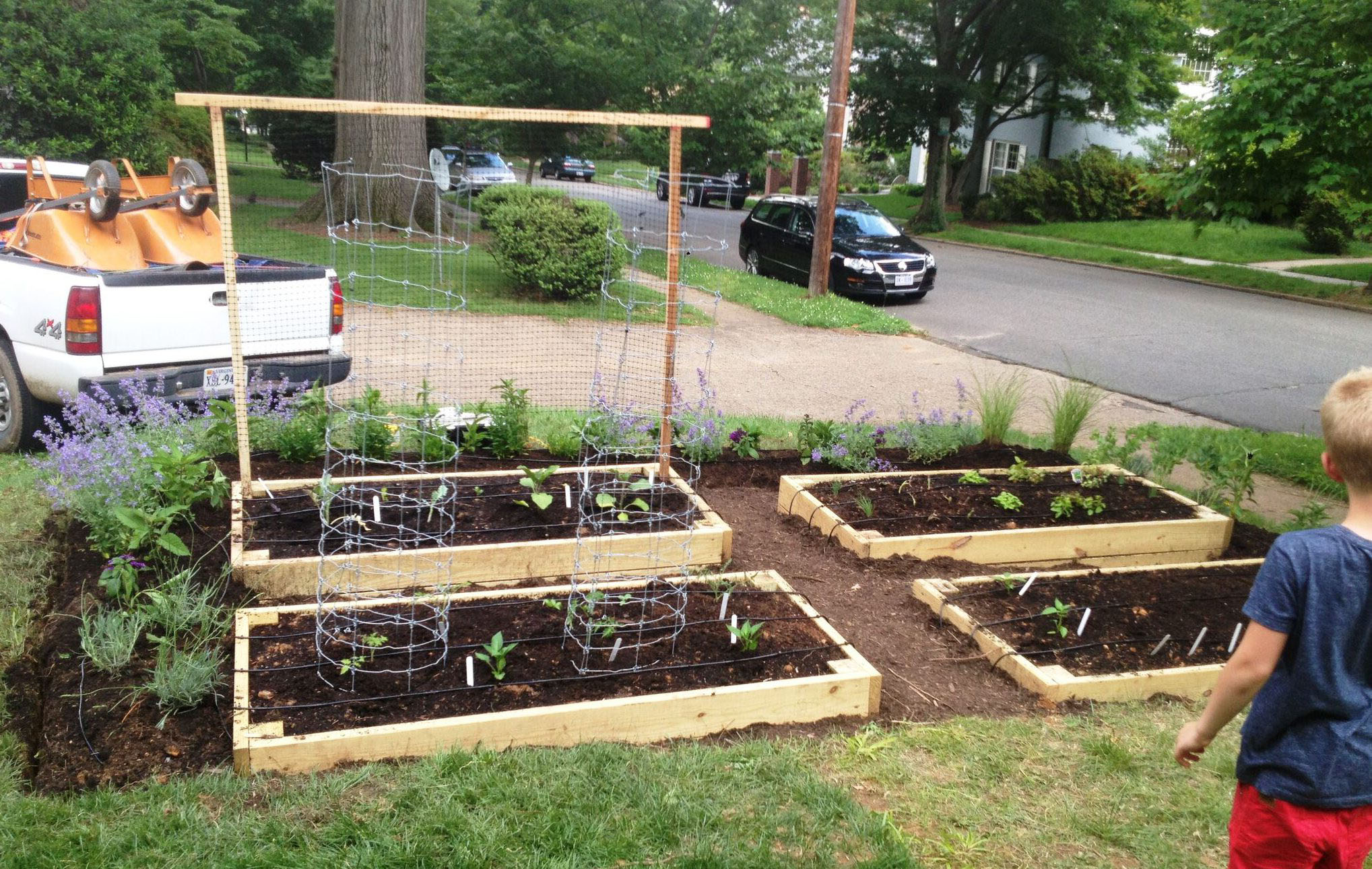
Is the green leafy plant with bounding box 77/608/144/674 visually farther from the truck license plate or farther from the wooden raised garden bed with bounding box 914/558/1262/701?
the wooden raised garden bed with bounding box 914/558/1262/701

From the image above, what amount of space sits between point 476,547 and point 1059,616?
2.76m

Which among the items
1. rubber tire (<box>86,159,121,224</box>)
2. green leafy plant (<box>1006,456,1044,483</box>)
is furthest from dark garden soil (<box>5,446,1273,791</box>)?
rubber tire (<box>86,159,121,224</box>)

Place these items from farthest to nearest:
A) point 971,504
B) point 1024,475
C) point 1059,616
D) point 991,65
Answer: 1. point 991,65
2. point 1024,475
3. point 971,504
4. point 1059,616

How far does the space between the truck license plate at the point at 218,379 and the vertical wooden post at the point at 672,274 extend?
302cm

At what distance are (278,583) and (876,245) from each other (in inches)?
530

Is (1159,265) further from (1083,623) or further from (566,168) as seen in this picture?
(1083,623)

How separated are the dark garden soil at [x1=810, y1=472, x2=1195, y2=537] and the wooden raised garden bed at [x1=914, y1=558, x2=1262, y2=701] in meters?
0.60

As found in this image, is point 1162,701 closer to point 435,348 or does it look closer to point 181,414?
A: point 181,414

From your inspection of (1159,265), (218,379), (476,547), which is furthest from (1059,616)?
(1159,265)

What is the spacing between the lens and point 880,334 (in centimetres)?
1330

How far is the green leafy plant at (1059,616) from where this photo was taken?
450cm

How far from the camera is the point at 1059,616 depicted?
4.62 m

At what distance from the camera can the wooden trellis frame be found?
4.55 m

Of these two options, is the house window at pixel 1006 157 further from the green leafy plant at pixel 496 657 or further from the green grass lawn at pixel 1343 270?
the green leafy plant at pixel 496 657
